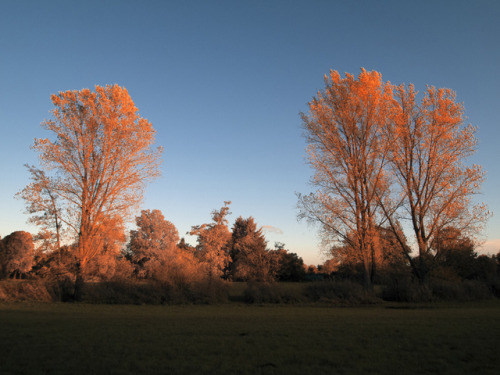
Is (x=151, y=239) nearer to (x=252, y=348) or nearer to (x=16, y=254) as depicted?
(x=16, y=254)

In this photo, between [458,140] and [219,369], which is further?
[458,140]

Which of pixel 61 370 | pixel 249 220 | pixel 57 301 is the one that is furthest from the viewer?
pixel 249 220

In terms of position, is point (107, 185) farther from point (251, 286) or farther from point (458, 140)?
point (458, 140)

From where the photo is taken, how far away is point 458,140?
2042cm

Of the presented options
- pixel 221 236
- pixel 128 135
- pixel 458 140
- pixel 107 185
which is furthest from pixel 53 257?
pixel 221 236

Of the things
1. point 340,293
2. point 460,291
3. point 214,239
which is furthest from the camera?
point 214,239

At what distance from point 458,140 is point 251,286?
1516 cm

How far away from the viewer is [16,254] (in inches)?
2188

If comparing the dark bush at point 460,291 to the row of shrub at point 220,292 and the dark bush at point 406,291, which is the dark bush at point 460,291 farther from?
the dark bush at point 406,291

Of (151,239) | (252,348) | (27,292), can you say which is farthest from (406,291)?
(151,239)

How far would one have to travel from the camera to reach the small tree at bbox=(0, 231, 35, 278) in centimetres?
5341

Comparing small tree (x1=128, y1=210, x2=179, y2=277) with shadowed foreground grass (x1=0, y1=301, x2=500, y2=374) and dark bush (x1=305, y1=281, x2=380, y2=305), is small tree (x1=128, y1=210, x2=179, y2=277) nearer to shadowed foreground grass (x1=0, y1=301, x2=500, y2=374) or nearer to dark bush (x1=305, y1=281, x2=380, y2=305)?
dark bush (x1=305, y1=281, x2=380, y2=305)

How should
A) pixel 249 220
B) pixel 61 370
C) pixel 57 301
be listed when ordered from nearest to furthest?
pixel 61 370 → pixel 57 301 → pixel 249 220

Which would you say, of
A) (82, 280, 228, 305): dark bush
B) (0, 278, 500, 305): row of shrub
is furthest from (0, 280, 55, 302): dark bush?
(82, 280, 228, 305): dark bush
